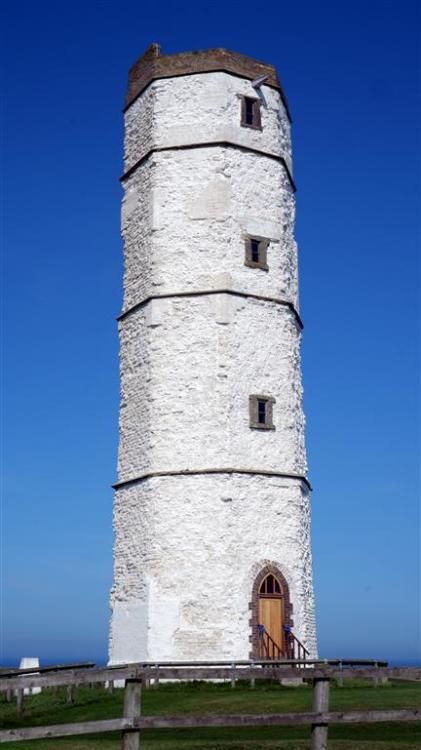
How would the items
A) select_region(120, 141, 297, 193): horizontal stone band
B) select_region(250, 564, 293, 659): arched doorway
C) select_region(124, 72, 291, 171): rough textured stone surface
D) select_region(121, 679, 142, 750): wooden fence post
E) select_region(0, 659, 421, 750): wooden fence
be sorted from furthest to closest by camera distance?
select_region(124, 72, 291, 171): rough textured stone surface → select_region(120, 141, 297, 193): horizontal stone band → select_region(250, 564, 293, 659): arched doorway → select_region(121, 679, 142, 750): wooden fence post → select_region(0, 659, 421, 750): wooden fence

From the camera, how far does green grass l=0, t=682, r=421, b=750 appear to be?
499 inches

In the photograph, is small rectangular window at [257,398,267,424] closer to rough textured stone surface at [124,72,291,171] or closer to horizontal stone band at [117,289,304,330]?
horizontal stone band at [117,289,304,330]

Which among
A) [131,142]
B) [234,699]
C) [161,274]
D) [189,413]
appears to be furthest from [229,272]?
[234,699]

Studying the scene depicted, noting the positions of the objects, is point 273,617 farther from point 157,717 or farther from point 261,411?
point 157,717

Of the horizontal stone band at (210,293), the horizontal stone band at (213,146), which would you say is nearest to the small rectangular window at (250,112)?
the horizontal stone band at (213,146)

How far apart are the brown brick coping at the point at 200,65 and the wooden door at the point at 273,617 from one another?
1517 centimetres

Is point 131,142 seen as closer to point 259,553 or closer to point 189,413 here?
point 189,413

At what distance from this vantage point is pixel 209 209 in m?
26.0

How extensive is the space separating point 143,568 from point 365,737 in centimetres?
1109

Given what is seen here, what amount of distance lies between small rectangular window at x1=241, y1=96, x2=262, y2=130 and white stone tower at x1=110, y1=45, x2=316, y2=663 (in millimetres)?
59

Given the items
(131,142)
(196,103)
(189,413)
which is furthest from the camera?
(131,142)

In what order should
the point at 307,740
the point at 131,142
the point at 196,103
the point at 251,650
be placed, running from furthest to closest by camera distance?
the point at 131,142 < the point at 196,103 < the point at 251,650 < the point at 307,740

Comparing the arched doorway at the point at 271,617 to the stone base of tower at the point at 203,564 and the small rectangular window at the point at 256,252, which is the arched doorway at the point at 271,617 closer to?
the stone base of tower at the point at 203,564

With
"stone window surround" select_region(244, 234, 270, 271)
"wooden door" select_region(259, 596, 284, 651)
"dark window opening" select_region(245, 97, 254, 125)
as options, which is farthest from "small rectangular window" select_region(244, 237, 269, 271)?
"wooden door" select_region(259, 596, 284, 651)
